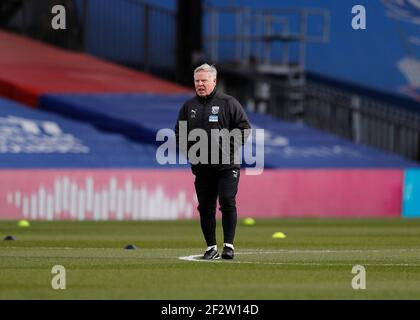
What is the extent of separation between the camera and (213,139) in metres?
14.9

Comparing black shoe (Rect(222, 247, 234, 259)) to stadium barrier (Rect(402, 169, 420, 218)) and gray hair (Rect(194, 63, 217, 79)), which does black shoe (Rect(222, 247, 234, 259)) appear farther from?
stadium barrier (Rect(402, 169, 420, 218))

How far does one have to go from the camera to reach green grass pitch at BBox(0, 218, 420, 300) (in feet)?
39.0

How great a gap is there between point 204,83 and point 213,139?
592 mm

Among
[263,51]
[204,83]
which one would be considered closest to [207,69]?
[204,83]

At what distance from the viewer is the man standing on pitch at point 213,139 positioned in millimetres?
14859

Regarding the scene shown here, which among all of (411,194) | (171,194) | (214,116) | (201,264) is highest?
Answer: (214,116)

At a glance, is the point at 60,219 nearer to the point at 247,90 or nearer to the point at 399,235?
the point at 399,235

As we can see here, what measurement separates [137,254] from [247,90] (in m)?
23.6

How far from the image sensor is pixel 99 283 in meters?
12.5

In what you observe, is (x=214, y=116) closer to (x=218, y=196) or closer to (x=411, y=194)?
(x=218, y=196)

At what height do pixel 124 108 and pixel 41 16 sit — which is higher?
pixel 41 16

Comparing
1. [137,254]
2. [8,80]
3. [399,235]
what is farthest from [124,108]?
[137,254]

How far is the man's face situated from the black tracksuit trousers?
2.83ft

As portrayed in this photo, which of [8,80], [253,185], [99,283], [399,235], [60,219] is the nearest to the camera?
[99,283]
